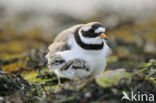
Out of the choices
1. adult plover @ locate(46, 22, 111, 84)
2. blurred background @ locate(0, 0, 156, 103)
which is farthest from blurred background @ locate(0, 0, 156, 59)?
adult plover @ locate(46, 22, 111, 84)

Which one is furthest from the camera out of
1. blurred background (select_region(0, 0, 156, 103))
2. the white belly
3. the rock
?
blurred background (select_region(0, 0, 156, 103))

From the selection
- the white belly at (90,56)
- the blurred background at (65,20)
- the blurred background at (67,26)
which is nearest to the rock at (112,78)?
the white belly at (90,56)

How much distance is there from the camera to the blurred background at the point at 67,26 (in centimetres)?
986

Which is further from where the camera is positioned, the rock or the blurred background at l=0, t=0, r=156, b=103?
the blurred background at l=0, t=0, r=156, b=103

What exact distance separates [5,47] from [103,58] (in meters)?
6.94

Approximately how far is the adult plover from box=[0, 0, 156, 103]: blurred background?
64.6 inches

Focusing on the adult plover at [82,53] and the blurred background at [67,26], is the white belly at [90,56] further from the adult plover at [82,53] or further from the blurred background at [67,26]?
the blurred background at [67,26]

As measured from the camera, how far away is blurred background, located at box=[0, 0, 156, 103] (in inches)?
388

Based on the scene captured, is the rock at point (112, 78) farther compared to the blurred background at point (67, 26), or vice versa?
the blurred background at point (67, 26)

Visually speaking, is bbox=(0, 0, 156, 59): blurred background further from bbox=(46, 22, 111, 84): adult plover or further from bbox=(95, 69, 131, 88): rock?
bbox=(95, 69, 131, 88): rock

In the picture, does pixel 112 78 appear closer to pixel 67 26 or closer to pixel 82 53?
pixel 82 53

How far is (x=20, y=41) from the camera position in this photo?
13742mm

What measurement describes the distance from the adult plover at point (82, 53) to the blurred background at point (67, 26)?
5.38ft

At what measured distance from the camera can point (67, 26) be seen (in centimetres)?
1544
